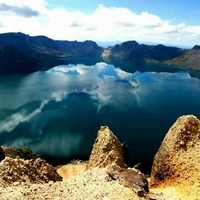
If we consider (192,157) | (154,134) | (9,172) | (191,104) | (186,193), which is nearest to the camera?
(9,172)

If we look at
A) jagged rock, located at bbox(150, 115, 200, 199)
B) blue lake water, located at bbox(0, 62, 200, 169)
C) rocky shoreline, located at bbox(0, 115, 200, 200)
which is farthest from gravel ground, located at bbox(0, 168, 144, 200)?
blue lake water, located at bbox(0, 62, 200, 169)

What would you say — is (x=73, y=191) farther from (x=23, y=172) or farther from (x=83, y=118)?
(x=83, y=118)

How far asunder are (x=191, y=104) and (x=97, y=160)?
129294 millimetres

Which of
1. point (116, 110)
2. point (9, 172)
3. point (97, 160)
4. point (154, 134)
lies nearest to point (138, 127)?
point (154, 134)

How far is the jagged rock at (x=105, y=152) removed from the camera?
47.5 metres

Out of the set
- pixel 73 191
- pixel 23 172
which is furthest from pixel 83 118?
pixel 73 191

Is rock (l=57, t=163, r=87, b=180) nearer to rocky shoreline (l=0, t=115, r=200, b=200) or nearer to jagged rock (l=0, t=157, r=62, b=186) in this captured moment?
rocky shoreline (l=0, t=115, r=200, b=200)

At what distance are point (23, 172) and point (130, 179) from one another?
49.4 ft

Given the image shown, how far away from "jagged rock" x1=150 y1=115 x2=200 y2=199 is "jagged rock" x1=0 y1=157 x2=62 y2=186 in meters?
22.4

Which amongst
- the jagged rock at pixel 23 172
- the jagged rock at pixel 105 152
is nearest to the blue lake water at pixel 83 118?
the jagged rock at pixel 105 152

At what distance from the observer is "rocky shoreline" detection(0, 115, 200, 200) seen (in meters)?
27.4

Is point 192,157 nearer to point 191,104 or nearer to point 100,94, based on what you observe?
point 191,104

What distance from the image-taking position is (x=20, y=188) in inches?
1070

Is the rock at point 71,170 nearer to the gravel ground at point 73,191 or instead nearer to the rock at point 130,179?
the rock at point 130,179
